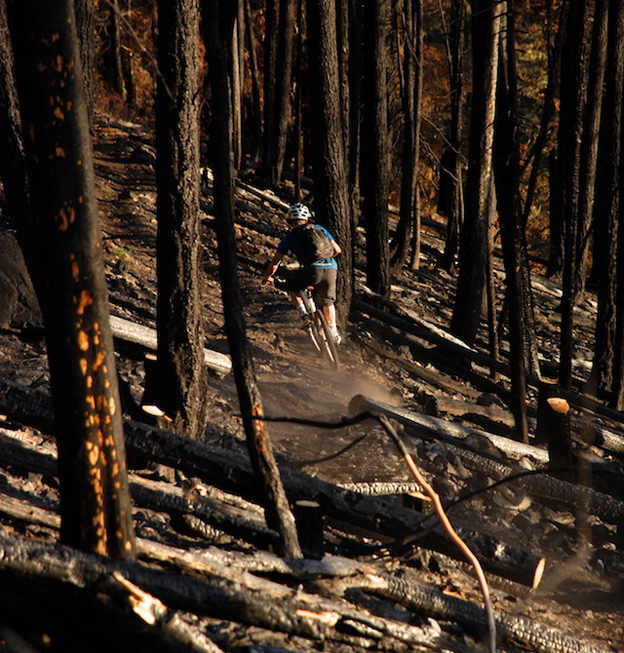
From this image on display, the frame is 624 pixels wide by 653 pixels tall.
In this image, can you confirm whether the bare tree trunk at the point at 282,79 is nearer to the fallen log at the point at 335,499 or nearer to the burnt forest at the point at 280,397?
the burnt forest at the point at 280,397

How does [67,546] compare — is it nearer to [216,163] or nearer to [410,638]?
[410,638]

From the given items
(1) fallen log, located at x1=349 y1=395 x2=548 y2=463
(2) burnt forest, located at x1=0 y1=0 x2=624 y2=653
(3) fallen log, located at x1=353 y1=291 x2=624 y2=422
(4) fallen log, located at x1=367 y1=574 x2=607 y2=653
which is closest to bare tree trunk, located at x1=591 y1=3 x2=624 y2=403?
(2) burnt forest, located at x1=0 y1=0 x2=624 y2=653

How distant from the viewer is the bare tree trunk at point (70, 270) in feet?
8.87

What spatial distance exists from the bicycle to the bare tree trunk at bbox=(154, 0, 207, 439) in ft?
14.1

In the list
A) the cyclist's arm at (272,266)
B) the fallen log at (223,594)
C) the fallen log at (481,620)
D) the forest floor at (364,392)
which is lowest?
the forest floor at (364,392)

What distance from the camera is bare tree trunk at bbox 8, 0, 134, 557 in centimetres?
271

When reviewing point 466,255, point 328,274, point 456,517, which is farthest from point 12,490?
point 466,255

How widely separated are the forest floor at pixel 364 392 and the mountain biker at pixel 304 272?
92 cm

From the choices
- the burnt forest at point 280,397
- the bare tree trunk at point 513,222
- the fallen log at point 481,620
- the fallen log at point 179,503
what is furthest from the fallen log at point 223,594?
the bare tree trunk at point 513,222

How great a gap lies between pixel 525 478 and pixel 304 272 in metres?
4.42

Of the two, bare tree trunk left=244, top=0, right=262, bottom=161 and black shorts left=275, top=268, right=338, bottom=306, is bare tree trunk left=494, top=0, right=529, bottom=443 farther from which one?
bare tree trunk left=244, top=0, right=262, bottom=161

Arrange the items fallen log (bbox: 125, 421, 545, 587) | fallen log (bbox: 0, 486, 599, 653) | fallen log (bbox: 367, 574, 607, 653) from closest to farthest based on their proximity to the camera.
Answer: fallen log (bbox: 0, 486, 599, 653), fallen log (bbox: 367, 574, 607, 653), fallen log (bbox: 125, 421, 545, 587)

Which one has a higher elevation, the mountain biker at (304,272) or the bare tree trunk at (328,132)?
the bare tree trunk at (328,132)

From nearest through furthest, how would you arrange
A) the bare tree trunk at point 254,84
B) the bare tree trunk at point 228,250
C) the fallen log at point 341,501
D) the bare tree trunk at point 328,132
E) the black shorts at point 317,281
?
the bare tree trunk at point 228,250, the fallen log at point 341,501, the black shorts at point 317,281, the bare tree trunk at point 328,132, the bare tree trunk at point 254,84
